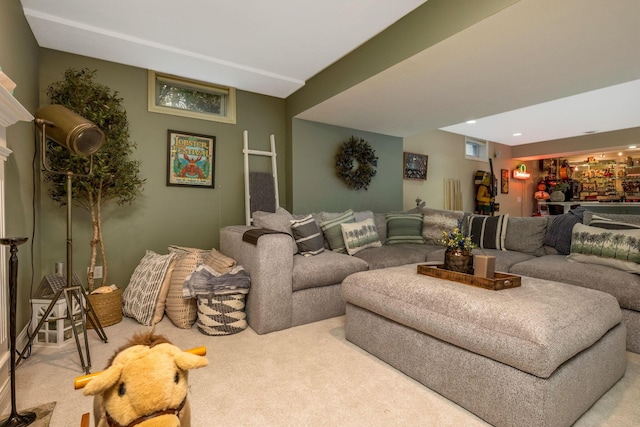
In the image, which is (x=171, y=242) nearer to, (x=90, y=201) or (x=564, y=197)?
(x=90, y=201)

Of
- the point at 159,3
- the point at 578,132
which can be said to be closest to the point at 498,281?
the point at 159,3

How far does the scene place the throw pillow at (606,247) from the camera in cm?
232

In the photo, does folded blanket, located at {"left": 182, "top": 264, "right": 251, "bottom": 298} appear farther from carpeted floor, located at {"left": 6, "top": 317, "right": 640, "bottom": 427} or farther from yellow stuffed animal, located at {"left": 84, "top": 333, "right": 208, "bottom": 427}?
yellow stuffed animal, located at {"left": 84, "top": 333, "right": 208, "bottom": 427}

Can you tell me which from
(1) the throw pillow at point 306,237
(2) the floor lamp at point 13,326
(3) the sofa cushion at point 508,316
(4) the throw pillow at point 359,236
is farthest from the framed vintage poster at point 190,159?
(3) the sofa cushion at point 508,316

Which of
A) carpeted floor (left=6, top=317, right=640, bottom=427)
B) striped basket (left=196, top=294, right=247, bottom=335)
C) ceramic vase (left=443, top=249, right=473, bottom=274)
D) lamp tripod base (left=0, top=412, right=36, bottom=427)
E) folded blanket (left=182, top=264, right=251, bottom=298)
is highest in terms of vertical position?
ceramic vase (left=443, top=249, right=473, bottom=274)

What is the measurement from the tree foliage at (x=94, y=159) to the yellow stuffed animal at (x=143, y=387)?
224cm

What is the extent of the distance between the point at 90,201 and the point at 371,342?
2.54 meters

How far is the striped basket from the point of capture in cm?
238

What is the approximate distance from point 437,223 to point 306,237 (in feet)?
5.82

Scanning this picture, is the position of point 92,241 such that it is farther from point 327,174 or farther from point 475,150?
point 475,150

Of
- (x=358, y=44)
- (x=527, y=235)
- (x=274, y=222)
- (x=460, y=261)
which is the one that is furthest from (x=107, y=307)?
(x=527, y=235)

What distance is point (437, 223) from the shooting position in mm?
3820

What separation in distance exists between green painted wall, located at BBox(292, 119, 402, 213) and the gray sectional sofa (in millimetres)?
968

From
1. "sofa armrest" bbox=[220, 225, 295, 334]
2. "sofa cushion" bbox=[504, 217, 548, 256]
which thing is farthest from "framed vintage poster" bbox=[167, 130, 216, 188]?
"sofa cushion" bbox=[504, 217, 548, 256]
